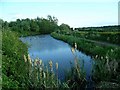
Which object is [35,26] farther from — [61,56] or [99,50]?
[99,50]

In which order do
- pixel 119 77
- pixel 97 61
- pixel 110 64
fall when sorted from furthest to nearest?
pixel 97 61, pixel 110 64, pixel 119 77

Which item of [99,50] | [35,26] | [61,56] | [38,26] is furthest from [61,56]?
[38,26]

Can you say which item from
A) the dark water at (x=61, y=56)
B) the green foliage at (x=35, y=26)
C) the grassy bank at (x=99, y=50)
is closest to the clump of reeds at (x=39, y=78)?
the dark water at (x=61, y=56)

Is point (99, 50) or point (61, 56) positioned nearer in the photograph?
point (99, 50)

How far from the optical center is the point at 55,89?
10.5 m

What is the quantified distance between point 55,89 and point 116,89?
2301mm

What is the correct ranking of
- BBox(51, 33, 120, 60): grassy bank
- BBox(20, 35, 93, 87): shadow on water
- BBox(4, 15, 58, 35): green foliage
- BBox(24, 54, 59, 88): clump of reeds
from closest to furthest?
BBox(24, 54, 59, 88): clump of reeds → BBox(51, 33, 120, 60): grassy bank → BBox(20, 35, 93, 87): shadow on water → BBox(4, 15, 58, 35): green foliage

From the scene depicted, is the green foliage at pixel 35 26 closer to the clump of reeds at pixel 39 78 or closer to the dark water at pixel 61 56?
the dark water at pixel 61 56

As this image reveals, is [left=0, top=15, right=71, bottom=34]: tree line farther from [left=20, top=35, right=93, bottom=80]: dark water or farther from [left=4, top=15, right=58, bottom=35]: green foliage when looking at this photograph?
[left=20, top=35, right=93, bottom=80]: dark water

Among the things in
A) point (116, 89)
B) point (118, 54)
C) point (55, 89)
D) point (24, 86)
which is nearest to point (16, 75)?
point (24, 86)

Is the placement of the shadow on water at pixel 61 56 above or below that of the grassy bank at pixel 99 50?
below

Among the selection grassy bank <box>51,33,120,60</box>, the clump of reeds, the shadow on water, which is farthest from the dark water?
the clump of reeds

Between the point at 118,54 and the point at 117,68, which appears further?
the point at 118,54

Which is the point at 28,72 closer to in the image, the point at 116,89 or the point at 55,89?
the point at 55,89
